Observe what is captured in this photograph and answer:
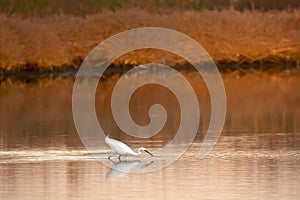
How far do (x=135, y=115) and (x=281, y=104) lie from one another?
273cm

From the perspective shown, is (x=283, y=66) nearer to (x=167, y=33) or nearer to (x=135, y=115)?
(x=167, y=33)

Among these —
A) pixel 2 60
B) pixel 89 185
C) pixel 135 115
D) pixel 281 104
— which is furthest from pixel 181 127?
pixel 2 60

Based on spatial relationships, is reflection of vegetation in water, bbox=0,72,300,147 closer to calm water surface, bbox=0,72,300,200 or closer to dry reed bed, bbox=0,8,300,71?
calm water surface, bbox=0,72,300,200

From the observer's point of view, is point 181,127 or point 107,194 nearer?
point 107,194

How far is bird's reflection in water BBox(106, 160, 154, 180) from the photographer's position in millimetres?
13695

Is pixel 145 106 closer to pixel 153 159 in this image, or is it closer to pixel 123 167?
pixel 153 159

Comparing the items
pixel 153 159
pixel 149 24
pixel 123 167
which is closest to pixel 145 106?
pixel 153 159

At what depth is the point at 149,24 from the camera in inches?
1332

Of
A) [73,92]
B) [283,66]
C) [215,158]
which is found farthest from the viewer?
[283,66]

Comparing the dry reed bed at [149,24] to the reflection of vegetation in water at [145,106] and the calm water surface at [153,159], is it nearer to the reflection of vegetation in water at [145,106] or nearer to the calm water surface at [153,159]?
the reflection of vegetation in water at [145,106]

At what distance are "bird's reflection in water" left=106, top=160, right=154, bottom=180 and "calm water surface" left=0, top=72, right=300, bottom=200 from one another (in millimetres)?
25

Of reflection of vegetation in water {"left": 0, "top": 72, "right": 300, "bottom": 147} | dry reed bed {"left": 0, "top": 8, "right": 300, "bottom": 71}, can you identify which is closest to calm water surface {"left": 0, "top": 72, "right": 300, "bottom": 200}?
reflection of vegetation in water {"left": 0, "top": 72, "right": 300, "bottom": 147}

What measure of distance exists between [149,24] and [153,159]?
19237 millimetres

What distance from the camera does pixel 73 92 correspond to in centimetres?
2500
